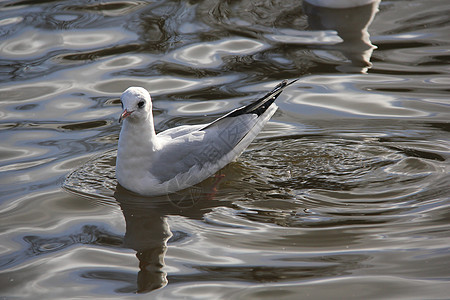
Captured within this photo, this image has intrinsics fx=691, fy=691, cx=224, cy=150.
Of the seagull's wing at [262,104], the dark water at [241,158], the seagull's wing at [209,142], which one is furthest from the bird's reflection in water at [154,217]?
the seagull's wing at [262,104]

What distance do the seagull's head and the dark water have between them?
2.74ft

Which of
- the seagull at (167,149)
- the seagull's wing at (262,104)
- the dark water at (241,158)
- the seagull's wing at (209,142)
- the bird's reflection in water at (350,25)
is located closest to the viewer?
the dark water at (241,158)

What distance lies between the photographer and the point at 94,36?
10422 millimetres

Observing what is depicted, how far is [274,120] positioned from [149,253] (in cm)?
284

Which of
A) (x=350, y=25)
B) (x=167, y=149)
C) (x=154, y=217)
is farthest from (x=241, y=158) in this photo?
(x=350, y=25)

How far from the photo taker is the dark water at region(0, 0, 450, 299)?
5.20 meters

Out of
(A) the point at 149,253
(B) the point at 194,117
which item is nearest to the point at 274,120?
(B) the point at 194,117

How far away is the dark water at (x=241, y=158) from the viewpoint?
5.20m

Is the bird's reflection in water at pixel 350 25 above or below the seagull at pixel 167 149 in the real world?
above

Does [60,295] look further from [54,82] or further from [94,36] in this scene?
[94,36]

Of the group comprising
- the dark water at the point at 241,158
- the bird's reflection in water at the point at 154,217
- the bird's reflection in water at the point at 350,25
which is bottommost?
the bird's reflection in water at the point at 154,217

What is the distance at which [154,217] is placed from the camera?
6.16 metres

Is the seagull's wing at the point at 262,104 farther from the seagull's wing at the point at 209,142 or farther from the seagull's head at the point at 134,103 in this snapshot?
the seagull's head at the point at 134,103

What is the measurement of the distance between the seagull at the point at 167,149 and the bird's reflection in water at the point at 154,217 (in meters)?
0.10
